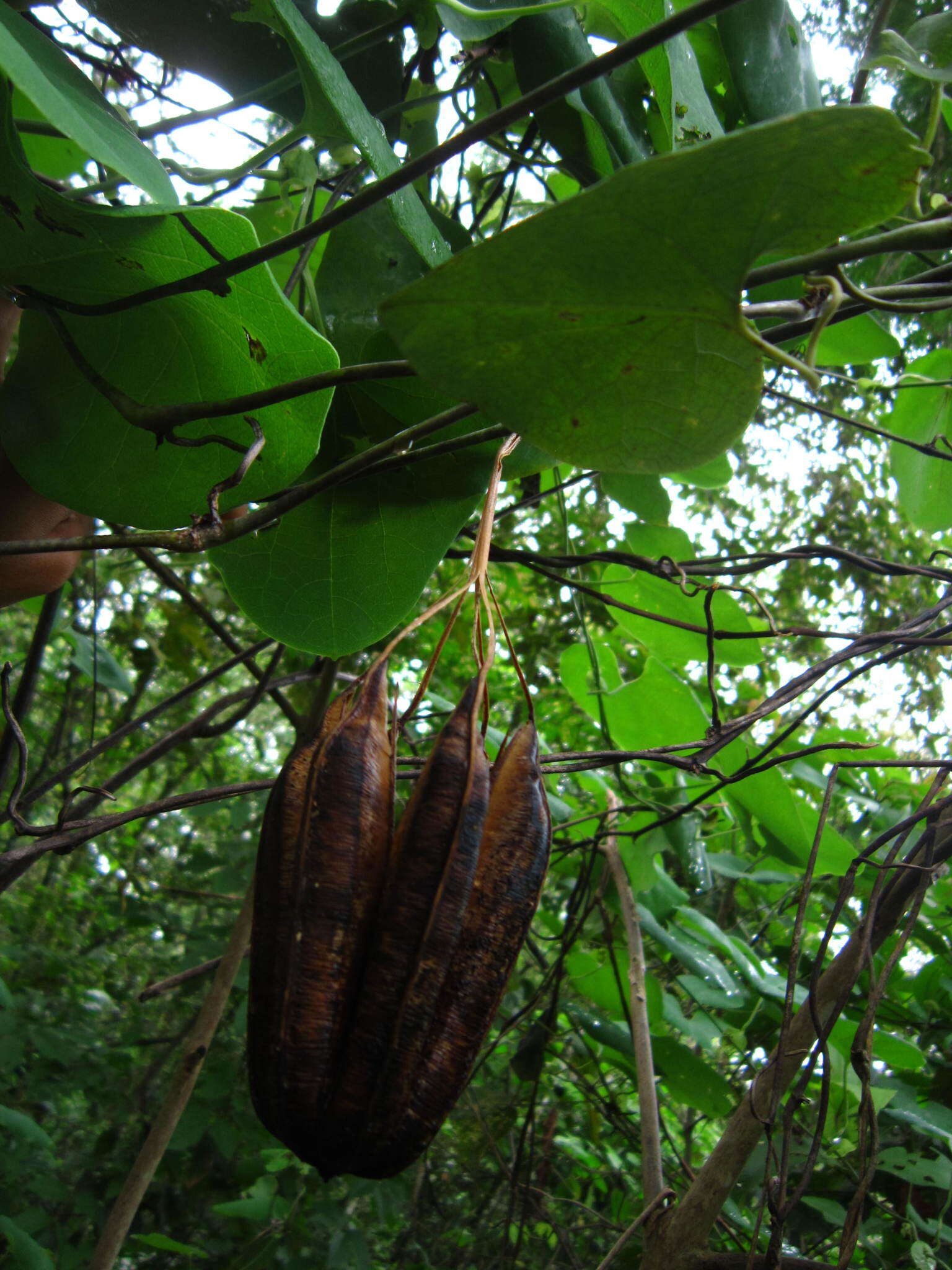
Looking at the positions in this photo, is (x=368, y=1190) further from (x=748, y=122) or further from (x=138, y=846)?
(x=138, y=846)

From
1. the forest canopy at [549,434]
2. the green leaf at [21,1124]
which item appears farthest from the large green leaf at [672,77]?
the green leaf at [21,1124]

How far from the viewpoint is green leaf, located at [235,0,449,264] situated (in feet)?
1.36

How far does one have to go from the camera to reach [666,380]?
12.4 inches

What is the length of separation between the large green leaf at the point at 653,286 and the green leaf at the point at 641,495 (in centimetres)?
50

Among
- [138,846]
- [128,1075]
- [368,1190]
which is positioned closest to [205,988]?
[128,1075]

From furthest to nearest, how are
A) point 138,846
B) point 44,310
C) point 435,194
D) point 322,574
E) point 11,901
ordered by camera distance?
point 11,901 < point 138,846 < point 435,194 < point 322,574 < point 44,310

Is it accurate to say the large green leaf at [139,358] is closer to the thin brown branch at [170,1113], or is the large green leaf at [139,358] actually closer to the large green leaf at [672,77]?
the large green leaf at [672,77]

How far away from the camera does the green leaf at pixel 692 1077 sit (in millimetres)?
939

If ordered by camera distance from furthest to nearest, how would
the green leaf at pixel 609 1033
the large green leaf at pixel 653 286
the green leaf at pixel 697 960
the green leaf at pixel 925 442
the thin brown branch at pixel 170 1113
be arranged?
the green leaf at pixel 609 1033 < the green leaf at pixel 697 960 < the green leaf at pixel 925 442 < the thin brown branch at pixel 170 1113 < the large green leaf at pixel 653 286

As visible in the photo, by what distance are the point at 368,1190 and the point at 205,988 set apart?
0.89m

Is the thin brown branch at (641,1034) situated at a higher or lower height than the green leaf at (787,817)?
lower

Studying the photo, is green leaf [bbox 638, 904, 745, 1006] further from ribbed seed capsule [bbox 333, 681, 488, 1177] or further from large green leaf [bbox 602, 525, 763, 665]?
ribbed seed capsule [bbox 333, 681, 488, 1177]

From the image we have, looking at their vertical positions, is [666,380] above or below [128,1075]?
above

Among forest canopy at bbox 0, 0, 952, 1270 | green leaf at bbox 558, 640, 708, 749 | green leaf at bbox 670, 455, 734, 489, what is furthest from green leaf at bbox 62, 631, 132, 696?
green leaf at bbox 670, 455, 734, 489
